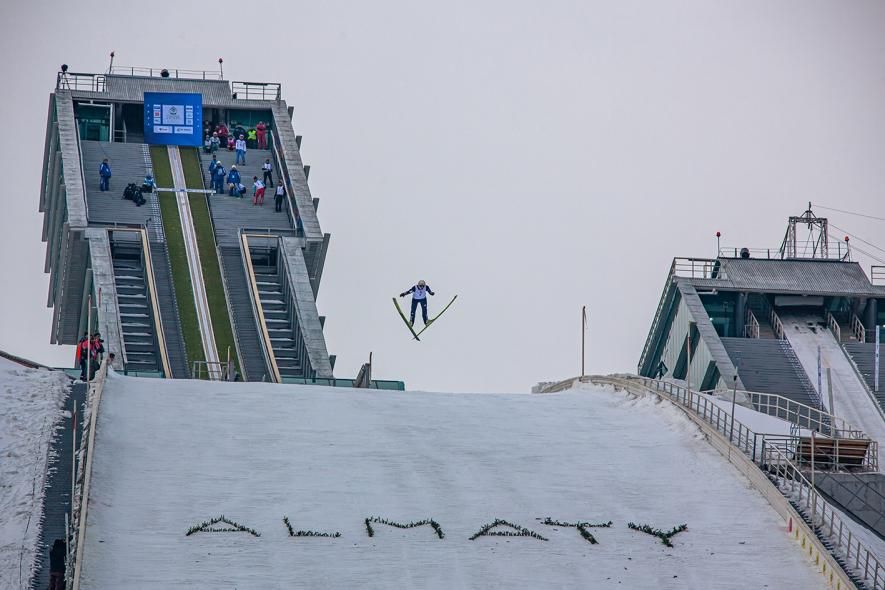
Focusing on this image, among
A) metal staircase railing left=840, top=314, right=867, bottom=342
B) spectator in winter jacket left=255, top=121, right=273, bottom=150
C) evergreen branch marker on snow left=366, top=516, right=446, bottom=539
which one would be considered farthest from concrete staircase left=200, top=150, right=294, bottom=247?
evergreen branch marker on snow left=366, top=516, right=446, bottom=539

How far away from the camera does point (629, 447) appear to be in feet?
122

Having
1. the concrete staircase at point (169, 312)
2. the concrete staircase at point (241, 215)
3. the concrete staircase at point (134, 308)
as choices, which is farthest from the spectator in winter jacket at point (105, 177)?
the concrete staircase at point (169, 312)

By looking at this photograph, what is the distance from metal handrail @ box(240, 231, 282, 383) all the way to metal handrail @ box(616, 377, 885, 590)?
14.1m

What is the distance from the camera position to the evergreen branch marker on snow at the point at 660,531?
31891 millimetres

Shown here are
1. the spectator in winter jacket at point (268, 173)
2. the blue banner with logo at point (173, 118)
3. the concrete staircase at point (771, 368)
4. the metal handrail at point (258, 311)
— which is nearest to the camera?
the metal handrail at point (258, 311)

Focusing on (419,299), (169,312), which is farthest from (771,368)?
(169,312)

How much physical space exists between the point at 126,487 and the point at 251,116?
38341mm

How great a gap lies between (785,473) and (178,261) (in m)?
27.5

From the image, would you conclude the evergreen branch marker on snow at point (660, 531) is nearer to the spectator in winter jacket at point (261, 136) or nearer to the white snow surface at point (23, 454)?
the white snow surface at point (23, 454)

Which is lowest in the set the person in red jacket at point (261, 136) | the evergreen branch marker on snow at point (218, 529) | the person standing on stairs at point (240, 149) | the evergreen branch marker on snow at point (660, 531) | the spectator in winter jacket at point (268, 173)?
the evergreen branch marker on snow at point (660, 531)

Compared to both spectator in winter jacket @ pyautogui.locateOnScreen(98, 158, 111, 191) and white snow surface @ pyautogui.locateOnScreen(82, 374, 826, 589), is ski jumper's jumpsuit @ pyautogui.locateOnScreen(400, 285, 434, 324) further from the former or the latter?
spectator in winter jacket @ pyautogui.locateOnScreen(98, 158, 111, 191)

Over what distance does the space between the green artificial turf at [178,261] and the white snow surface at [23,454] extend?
13.3m

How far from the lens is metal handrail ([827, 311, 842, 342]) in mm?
60812

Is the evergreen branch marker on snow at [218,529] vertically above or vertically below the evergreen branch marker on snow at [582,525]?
above
